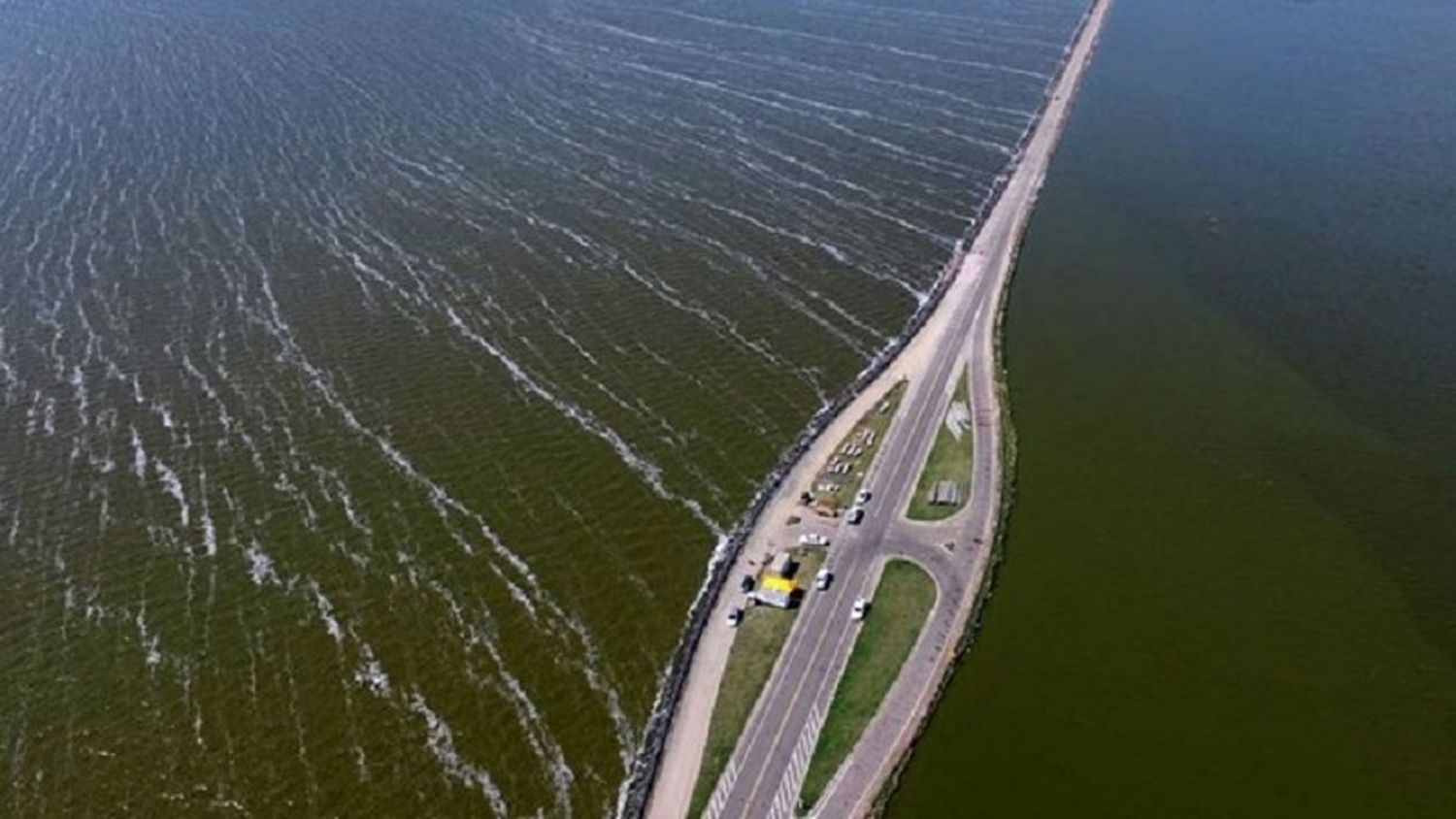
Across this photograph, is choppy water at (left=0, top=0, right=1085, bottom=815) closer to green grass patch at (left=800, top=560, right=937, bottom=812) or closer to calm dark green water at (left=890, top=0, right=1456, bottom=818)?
green grass patch at (left=800, top=560, right=937, bottom=812)

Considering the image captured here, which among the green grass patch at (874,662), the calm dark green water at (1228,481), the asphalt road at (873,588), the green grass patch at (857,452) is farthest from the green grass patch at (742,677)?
the calm dark green water at (1228,481)

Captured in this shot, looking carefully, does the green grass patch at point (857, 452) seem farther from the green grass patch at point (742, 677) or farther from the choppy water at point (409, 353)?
the green grass patch at point (742, 677)

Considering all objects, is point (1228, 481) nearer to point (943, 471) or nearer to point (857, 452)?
point (943, 471)

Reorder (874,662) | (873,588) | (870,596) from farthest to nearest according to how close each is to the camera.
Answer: (873,588) → (870,596) → (874,662)

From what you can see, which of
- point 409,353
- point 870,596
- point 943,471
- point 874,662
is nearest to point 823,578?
point 870,596

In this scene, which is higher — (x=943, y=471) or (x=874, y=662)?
(x=943, y=471)

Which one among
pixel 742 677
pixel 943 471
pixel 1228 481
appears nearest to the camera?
pixel 742 677

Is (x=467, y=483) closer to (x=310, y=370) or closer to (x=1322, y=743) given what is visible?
(x=310, y=370)

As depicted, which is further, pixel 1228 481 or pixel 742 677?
pixel 1228 481
